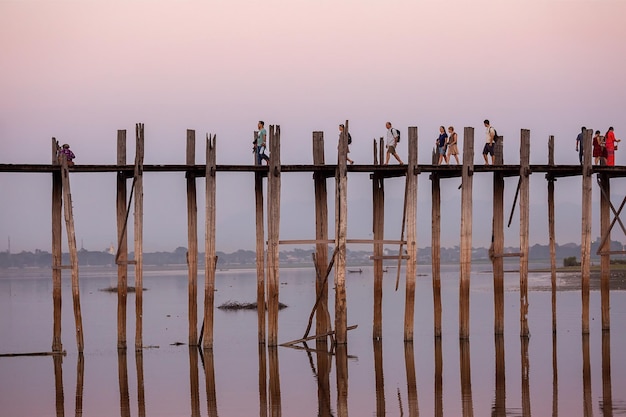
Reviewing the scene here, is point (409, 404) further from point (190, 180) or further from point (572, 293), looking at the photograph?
point (572, 293)

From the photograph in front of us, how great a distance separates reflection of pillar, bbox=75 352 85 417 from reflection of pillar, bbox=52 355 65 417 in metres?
0.30

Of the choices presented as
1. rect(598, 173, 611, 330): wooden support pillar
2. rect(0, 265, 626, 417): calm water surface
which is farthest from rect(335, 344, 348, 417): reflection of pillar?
rect(598, 173, 611, 330): wooden support pillar

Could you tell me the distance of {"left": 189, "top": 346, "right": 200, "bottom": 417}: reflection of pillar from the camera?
68.9 ft

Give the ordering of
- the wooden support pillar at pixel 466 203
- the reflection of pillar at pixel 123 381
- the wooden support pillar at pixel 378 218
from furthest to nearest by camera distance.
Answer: the wooden support pillar at pixel 378 218 < the wooden support pillar at pixel 466 203 < the reflection of pillar at pixel 123 381

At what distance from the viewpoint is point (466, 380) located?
24188 millimetres

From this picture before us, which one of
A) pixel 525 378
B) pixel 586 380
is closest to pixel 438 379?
pixel 525 378

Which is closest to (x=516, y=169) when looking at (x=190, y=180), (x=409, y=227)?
(x=409, y=227)

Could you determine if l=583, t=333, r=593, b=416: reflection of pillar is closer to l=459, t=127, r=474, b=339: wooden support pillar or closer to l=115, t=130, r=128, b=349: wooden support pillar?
l=459, t=127, r=474, b=339: wooden support pillar

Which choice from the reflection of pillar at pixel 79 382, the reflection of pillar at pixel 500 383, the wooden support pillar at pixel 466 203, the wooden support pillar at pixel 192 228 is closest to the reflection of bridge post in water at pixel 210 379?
the wooden support pillar at pixel 192 228

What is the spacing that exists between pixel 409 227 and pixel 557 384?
17.9 feet

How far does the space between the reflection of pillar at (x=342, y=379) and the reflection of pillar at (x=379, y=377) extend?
25.5 inches

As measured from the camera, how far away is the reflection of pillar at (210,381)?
68.9ft

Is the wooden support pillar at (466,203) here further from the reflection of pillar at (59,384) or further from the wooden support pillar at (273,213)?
the reflection of pillar at (59,384)

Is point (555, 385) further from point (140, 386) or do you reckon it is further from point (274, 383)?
point (140, 386)
